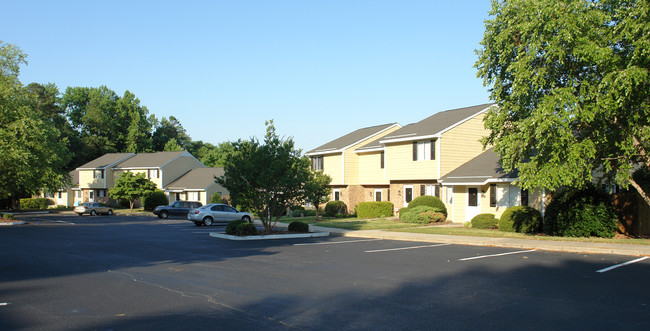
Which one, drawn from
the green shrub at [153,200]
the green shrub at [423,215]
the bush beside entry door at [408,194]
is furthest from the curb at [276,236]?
the green shrub at [153,200]

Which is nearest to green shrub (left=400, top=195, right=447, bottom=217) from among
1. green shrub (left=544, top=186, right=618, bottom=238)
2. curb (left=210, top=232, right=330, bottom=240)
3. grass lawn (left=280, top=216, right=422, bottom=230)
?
grass lawn (left=280, top=216, right=422, bottom=230)

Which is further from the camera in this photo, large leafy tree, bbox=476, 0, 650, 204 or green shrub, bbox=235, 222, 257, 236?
green shrub, bbox=235, 222, 257, 236

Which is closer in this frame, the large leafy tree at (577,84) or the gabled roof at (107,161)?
the large leafy tree at (577,84)

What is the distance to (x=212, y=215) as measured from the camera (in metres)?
33.9

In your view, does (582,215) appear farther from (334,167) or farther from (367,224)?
(334,167)

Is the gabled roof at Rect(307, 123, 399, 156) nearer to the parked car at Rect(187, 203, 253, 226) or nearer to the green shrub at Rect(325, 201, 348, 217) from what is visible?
the green shrub at Rect(325, 201, 348, 217)

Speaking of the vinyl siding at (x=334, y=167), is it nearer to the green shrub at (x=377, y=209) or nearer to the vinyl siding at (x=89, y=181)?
the green shrub at (x=377, y=209)

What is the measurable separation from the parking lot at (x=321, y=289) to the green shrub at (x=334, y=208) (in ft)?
76.2

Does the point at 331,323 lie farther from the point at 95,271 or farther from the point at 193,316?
the point at 95,271

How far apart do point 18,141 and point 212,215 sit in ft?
49.5

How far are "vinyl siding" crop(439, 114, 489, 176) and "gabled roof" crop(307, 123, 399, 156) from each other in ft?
37.1

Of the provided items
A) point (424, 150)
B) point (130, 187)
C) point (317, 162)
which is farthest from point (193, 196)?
point (424, 150)

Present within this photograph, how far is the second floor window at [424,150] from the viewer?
34000 millimetres

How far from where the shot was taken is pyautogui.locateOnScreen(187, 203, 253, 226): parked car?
3353cm
